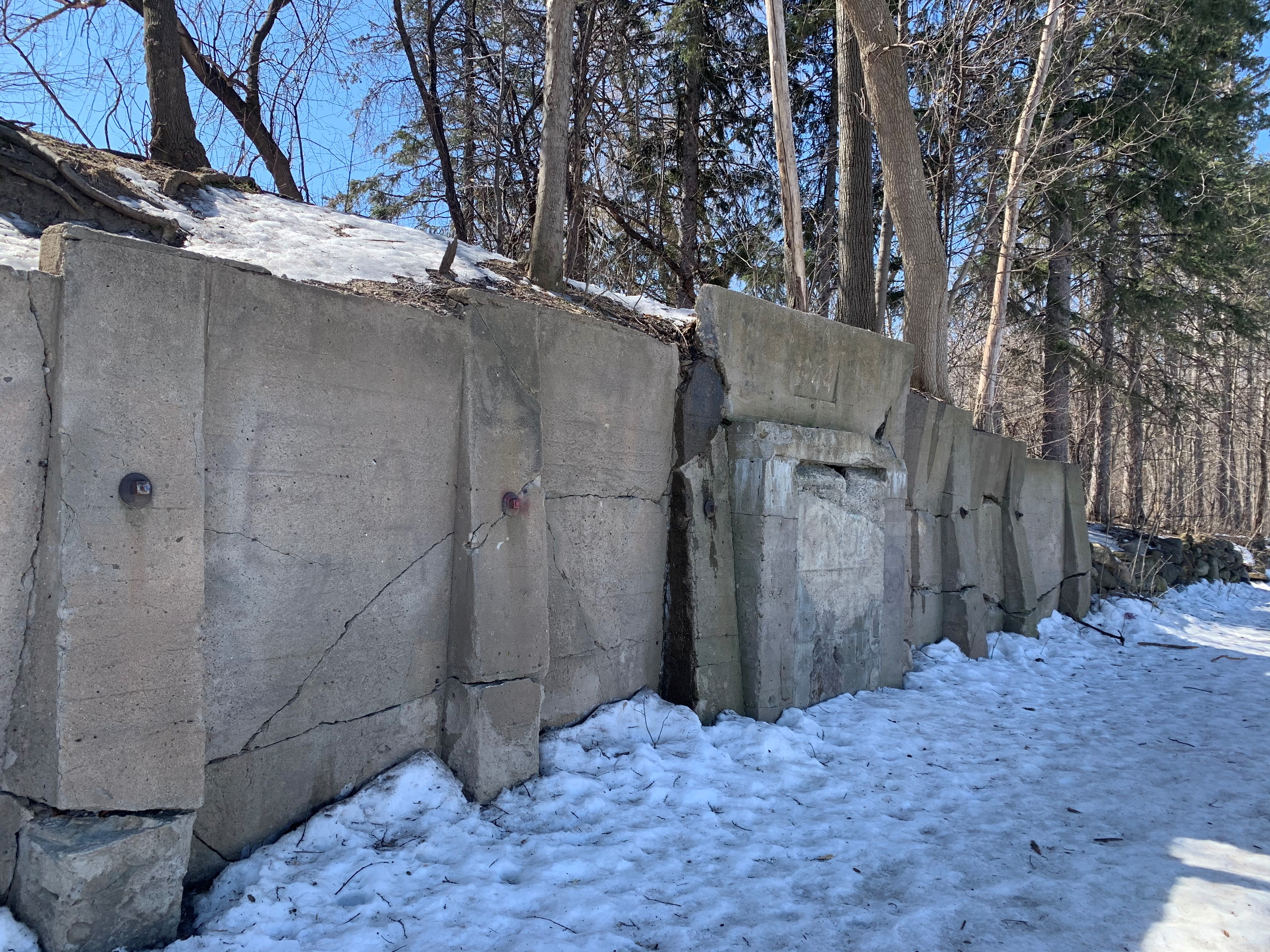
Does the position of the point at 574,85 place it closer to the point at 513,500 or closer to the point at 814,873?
the point at 513,500

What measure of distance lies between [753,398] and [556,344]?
160 centimetres

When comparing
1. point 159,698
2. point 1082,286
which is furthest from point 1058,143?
point 159,698

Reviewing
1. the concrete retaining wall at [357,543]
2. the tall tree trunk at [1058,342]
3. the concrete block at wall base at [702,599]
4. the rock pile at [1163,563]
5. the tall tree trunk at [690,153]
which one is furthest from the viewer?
the tall tree trunk at [1058,342]

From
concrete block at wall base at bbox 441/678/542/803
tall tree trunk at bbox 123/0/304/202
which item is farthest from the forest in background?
concrete block at wall base at bbox 441/678/542/803

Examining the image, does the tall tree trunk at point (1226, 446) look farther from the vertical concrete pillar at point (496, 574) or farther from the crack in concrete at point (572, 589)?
the vertical concrete pillar at point (496, 574)

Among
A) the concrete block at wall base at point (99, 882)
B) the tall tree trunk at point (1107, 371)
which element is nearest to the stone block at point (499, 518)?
the concrete block at wall base at point (99, 882)

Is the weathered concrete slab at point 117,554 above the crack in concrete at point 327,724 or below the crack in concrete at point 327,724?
above

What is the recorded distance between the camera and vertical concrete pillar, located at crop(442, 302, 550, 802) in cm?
361

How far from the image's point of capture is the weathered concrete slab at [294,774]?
2.86m

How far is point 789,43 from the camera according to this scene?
12117 millimetres

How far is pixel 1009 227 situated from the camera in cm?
1109

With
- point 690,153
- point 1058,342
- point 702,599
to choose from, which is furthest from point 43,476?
point 1058,342

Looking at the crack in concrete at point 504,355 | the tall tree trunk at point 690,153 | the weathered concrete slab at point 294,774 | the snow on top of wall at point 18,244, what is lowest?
the weathered concrete slab at point 294,774

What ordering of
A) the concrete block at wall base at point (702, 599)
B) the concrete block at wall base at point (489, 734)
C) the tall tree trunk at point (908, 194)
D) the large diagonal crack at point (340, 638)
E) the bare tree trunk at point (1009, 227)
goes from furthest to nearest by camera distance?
the bare tree trunk at point (1009, 227) → the tall tree trunk at point (908, 194) → the concrete block at wall base at point (702, 599) → the concrete block at wall base at point (489, 734) → the large diagonal crack at point (340, 638)
